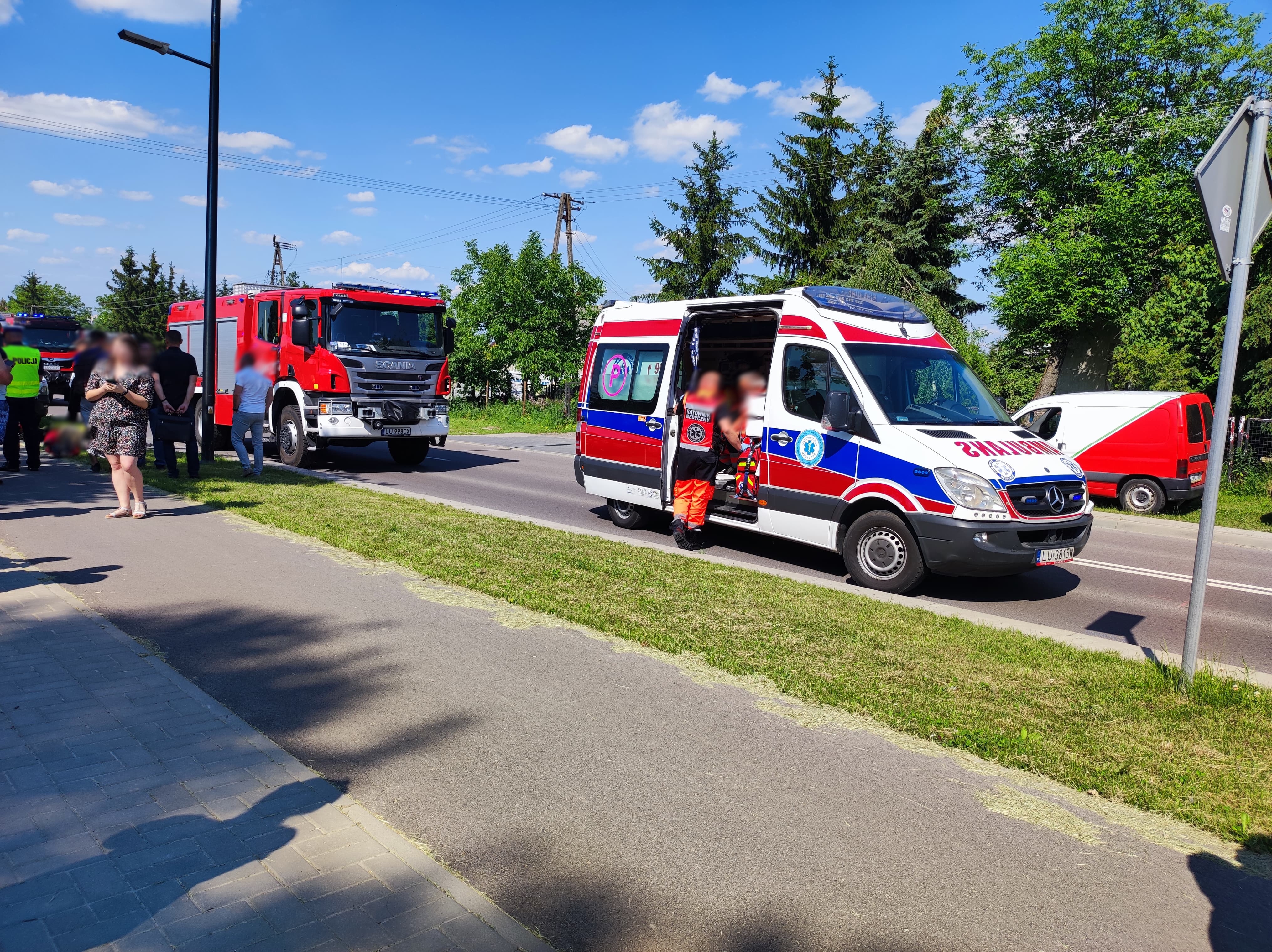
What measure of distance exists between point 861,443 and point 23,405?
11.3 metres

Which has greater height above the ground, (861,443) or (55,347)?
(55,347)

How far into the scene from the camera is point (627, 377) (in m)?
10.3

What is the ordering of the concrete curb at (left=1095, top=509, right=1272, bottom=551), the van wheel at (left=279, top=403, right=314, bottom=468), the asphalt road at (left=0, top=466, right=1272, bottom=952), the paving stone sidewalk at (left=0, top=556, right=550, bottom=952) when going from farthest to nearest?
the van wheel at (left=279, top=403, right=314, bottom=468) → the concrete curb at (left=1095, top=509, right=1272, bottom=551) → the asphalt road at (left=0, top=466, right=1272, bottom=952) → the paving stone sidewalk at (left=0, top=556, right=550, bottom=952)

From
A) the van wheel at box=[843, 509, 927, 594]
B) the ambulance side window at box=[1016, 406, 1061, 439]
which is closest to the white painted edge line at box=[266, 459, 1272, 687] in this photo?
the van wheel at box=[843, 509, 927, 594]

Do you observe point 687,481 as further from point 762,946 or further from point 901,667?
point 762,946

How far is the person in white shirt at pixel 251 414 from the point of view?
12711 millimetres

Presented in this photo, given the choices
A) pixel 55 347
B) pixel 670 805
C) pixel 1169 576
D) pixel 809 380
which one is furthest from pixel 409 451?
pixel 670 805

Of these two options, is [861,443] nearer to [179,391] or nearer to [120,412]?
[120,412]

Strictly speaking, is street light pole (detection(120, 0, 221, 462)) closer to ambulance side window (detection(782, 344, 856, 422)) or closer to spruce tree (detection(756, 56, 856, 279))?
ambulance side window (detection(782, 344, 856, 422))

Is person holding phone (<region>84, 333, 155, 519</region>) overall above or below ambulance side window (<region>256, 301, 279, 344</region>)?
below

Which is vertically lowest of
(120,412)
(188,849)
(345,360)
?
(188,849)

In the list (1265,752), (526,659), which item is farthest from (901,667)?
(526,659)

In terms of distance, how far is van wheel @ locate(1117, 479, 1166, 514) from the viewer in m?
14.1

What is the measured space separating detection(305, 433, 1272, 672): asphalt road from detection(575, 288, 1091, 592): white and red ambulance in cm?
52
